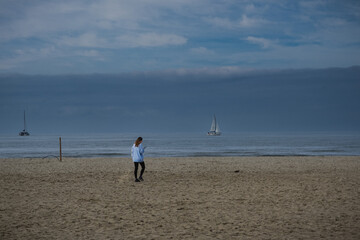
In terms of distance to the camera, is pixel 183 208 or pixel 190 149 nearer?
pixel 183 208

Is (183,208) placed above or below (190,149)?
above

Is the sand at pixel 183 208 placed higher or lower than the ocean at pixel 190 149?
higher

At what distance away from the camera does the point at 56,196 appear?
38.8 feet

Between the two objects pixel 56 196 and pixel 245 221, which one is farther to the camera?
pixel 56 196

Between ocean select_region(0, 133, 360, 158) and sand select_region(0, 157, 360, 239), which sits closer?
sand select_region(0, 157, 360, 239)

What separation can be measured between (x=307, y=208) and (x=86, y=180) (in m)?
9.38

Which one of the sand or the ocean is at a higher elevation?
the sand

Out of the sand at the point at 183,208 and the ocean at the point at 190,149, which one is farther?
the ocean at the point at 190,149

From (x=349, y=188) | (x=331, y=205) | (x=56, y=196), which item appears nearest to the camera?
(x=331, y=205)

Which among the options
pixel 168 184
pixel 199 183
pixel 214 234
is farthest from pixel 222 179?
pixel 214 234

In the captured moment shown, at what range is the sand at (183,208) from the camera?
24.7 feet

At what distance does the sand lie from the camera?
7.52 m

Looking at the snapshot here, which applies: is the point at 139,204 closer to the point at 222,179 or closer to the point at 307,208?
the point at 307,208

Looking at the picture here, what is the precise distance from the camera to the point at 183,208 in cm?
981
